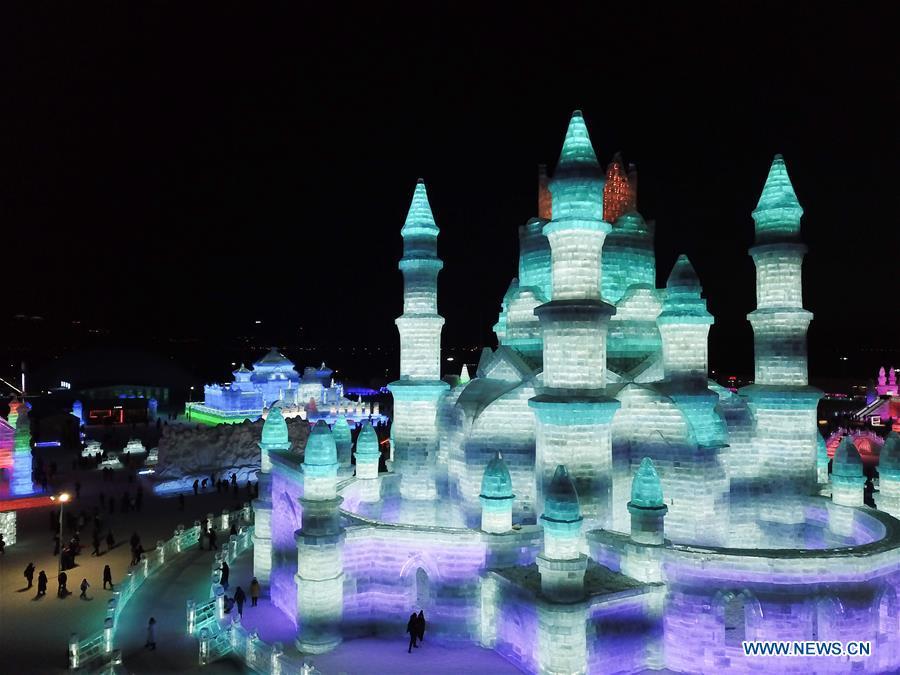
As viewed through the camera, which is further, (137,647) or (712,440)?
(712,440)

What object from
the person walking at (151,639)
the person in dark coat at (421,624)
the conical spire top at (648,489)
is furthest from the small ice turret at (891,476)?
the person walking at (151,639)

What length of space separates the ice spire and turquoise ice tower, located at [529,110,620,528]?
5.65 metres

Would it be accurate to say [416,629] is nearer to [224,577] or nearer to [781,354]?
[224,577]

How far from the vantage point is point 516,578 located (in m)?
14.3

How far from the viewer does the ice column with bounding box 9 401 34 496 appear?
96.7ft

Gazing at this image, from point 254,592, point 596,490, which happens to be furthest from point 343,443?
point 596,490

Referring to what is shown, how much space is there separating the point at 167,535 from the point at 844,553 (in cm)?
2302

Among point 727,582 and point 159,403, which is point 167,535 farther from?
point 159,403

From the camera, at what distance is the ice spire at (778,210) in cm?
1855

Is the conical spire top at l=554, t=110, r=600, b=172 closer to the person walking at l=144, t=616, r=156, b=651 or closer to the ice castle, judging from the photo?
the ice castle

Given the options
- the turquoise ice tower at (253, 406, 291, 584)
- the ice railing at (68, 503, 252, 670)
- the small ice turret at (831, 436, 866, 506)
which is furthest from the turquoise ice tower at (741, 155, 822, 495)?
the ice railing at (68, 503, 252, 670)

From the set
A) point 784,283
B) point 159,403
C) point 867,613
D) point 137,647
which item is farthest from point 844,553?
point 159,403

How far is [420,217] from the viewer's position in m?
21.3

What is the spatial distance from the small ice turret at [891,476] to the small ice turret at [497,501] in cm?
1007
